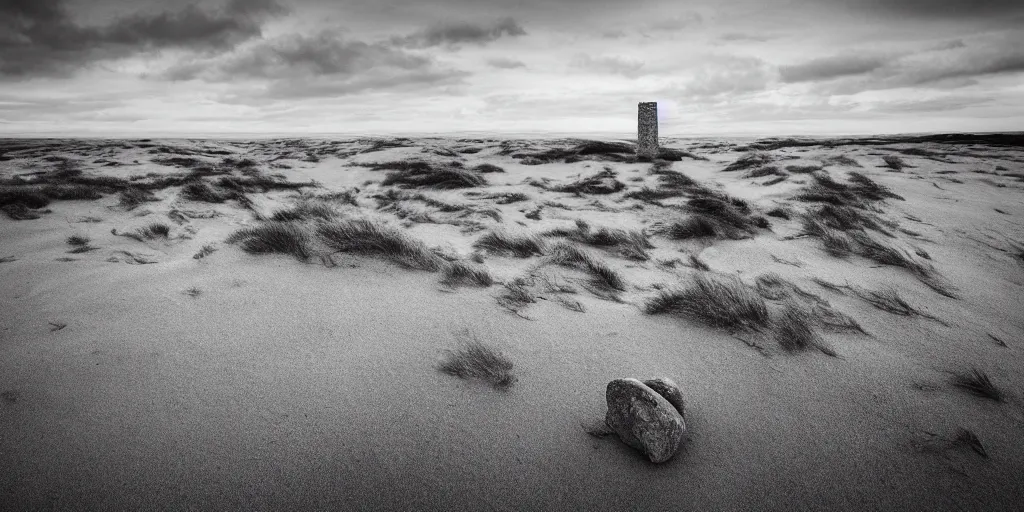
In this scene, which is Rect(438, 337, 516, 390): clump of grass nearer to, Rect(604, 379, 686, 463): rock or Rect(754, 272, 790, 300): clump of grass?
Rect(604, 379, 686, 463): rock

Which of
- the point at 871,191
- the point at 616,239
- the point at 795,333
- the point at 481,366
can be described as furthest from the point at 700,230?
the point at 871,191

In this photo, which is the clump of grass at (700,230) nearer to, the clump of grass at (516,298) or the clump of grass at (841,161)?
the clump of grass at (516,298)

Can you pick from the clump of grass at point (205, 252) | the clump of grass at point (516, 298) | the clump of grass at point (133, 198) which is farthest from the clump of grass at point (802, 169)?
the clump of grass at point (133, 198)

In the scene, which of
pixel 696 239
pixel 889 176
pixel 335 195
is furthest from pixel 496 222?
pixel 889 176

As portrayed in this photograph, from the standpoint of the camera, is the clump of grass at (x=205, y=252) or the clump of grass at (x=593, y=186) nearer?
the clump of grass at (x=205, y=252)

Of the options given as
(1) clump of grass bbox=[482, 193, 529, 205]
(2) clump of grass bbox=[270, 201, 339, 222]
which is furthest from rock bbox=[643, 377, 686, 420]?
(1) clump of grass bbox=[482, 193, 529, 205]

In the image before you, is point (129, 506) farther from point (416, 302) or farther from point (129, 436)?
point (416, 302)

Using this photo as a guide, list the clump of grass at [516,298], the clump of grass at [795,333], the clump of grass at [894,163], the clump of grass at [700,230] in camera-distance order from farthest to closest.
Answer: the clump of grass at [894,163] < the clump of grass at [700,230] < the clump of grass at [516,298] < the clump of grass at [795,333]

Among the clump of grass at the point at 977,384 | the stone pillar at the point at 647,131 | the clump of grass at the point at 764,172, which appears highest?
the stone pillar at the point at 647,131
